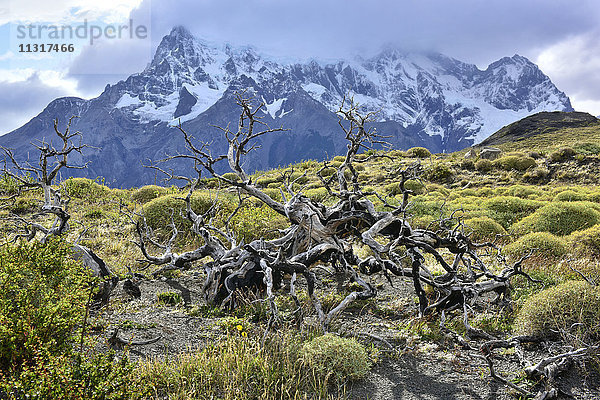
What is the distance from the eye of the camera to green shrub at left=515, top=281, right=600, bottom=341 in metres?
4.84

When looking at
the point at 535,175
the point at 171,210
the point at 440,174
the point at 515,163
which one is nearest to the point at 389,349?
the point at 171,210

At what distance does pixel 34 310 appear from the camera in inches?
134

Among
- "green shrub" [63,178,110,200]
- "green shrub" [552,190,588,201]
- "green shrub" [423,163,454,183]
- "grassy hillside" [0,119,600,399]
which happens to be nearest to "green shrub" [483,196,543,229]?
"grassy hillside" [0,119,600,399]

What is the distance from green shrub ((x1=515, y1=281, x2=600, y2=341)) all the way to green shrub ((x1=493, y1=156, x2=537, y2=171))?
25.2 meters

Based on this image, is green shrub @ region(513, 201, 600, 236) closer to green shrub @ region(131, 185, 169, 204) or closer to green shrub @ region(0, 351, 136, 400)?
green shrub @ region(0, 351, 136, 400)

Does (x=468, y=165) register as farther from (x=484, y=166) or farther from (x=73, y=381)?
(x=73, y=381)

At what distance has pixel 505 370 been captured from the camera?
14.6ft

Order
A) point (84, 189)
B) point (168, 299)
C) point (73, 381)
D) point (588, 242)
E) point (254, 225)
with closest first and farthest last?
point (73, 381)
point (168, 299)
point (588, 242)
point (254, 225)
point (84, 189)

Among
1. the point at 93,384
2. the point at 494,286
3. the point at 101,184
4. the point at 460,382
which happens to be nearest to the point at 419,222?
the point at 494,286

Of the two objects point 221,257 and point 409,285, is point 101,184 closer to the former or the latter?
point 221,257

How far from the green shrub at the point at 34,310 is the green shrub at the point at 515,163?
2942 cm

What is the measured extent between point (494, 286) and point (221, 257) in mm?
4694

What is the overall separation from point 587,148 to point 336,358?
33.6 metres

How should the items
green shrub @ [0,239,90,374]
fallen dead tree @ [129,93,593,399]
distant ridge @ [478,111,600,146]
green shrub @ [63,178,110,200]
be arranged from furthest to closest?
distant ridge @ [478,111,600,146], green shrub @ [63,178,110,200], fallen dead tree @ [129,93,593,399], green shrub @ [0,239,90,374]
